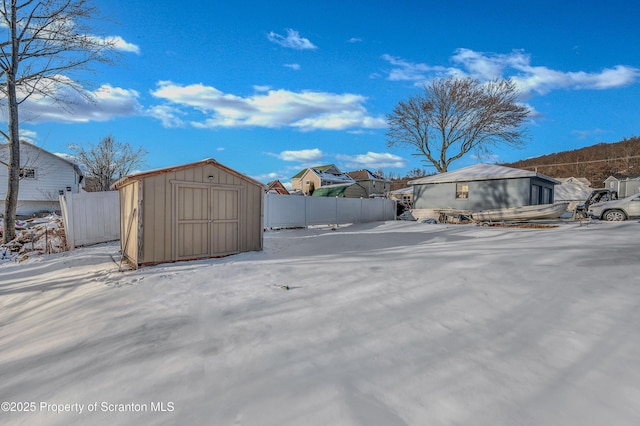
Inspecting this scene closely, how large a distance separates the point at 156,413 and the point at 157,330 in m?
1.34

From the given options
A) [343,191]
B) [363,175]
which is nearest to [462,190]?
[343,191]

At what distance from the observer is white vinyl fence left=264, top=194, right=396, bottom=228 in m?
13.1

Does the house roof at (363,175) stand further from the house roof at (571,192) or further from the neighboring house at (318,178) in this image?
the house roof at (571,192)

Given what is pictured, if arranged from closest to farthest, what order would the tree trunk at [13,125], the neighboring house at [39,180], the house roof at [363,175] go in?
the tree trunk at [13,125] → the neighboring house at [39,180] → the house roof at [363,175]

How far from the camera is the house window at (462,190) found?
52.0 ft

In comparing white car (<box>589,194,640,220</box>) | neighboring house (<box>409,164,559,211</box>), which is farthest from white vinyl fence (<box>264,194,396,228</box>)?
white car (<box>589,194,640,220</box>)

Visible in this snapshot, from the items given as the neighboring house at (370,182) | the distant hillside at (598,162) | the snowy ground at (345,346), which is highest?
the distant hillside at (598,162)

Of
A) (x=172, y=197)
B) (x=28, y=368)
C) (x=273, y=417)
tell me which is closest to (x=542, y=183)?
(x=172, y=197)

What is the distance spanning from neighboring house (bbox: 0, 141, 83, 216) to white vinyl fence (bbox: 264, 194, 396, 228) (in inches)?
659

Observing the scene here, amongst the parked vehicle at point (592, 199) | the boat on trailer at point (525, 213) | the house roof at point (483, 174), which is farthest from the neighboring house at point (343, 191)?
the parked vehicle at point (592, 199)

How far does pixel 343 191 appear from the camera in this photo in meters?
25.0

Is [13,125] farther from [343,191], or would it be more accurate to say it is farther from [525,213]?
[525,213]

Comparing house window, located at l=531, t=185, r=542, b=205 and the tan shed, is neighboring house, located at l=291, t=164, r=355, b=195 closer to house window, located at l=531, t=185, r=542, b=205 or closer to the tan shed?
house window, located at l=531, t=185, r=542, b=205

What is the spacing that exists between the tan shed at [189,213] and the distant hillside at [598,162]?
144 ft
